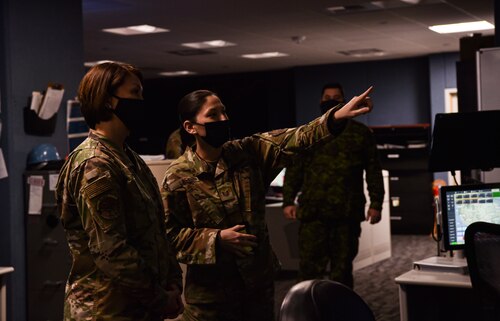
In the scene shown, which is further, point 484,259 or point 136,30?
point 136,30

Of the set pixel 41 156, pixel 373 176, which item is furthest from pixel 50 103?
pixel 373 176

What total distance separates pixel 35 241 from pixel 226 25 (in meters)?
4.89

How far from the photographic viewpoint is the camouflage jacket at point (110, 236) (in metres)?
2.10

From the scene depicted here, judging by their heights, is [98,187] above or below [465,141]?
below

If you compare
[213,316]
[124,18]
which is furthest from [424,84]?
[213,316]

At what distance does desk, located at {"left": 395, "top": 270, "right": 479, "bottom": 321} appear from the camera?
10.6 ft

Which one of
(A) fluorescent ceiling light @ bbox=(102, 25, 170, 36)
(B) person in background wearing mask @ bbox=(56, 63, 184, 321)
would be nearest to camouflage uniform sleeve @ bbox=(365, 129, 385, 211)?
(B) person in background wearing mask @ bbox=(56, 63, 184, 321)

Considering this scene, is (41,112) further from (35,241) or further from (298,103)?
(298,103)

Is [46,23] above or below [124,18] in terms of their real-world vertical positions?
below

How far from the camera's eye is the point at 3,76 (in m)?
4.73

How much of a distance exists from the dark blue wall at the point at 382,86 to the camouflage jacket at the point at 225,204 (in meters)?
10.0

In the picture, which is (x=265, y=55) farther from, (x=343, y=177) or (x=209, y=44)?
(x=343, y=177)

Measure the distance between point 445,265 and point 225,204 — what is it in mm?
1188

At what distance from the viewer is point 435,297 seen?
3.44 metres
